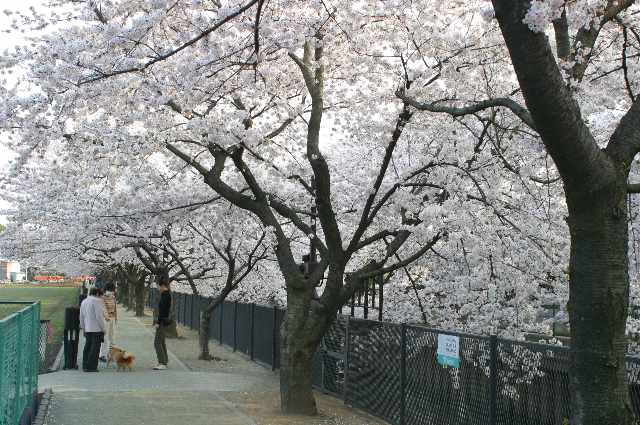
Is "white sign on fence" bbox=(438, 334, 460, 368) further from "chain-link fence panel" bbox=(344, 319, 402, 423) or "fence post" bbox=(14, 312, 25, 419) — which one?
"fence post" bbox=(14, 312, 25, 419)

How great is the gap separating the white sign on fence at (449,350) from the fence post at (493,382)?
851mm

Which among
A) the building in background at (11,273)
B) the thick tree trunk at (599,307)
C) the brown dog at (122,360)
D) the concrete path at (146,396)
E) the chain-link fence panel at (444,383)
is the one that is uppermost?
the building in background at (11,273)

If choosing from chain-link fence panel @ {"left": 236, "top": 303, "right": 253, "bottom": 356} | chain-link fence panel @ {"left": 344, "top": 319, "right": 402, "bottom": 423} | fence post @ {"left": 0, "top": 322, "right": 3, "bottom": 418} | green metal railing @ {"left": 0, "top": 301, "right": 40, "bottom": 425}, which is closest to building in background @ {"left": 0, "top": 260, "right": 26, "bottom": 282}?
chain-link fence panel @ {"left": 236, "top": 303, "right": 253, "bottom": 356}

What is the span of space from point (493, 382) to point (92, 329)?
9.44 m

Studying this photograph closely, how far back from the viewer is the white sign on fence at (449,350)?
29.9 feet

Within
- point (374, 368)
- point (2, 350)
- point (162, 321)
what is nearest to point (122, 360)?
point (162, 321)

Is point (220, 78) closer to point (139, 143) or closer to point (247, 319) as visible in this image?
point (139, 143)

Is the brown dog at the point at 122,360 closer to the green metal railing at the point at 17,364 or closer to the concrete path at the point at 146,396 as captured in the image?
the concrete path at the point at 146,396

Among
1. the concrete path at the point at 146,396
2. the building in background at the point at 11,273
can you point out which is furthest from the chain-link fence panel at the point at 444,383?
the building in background at the point at 11,273

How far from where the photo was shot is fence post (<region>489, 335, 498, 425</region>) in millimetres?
8180

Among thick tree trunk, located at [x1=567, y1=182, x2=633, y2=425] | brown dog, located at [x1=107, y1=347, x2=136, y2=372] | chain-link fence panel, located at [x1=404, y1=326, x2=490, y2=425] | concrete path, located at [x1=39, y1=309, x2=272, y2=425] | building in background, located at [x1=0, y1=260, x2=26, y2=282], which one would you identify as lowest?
concrete path, located at [x1=39, y1=309, x2=272, y2=425]

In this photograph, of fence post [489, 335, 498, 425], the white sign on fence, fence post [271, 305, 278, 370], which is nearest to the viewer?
fence post [489, 335, 498, 425]

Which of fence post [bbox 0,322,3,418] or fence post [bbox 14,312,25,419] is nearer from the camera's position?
fence post [bbox 0,322,3,418]

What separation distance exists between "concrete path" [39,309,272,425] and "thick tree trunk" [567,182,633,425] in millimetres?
5799
